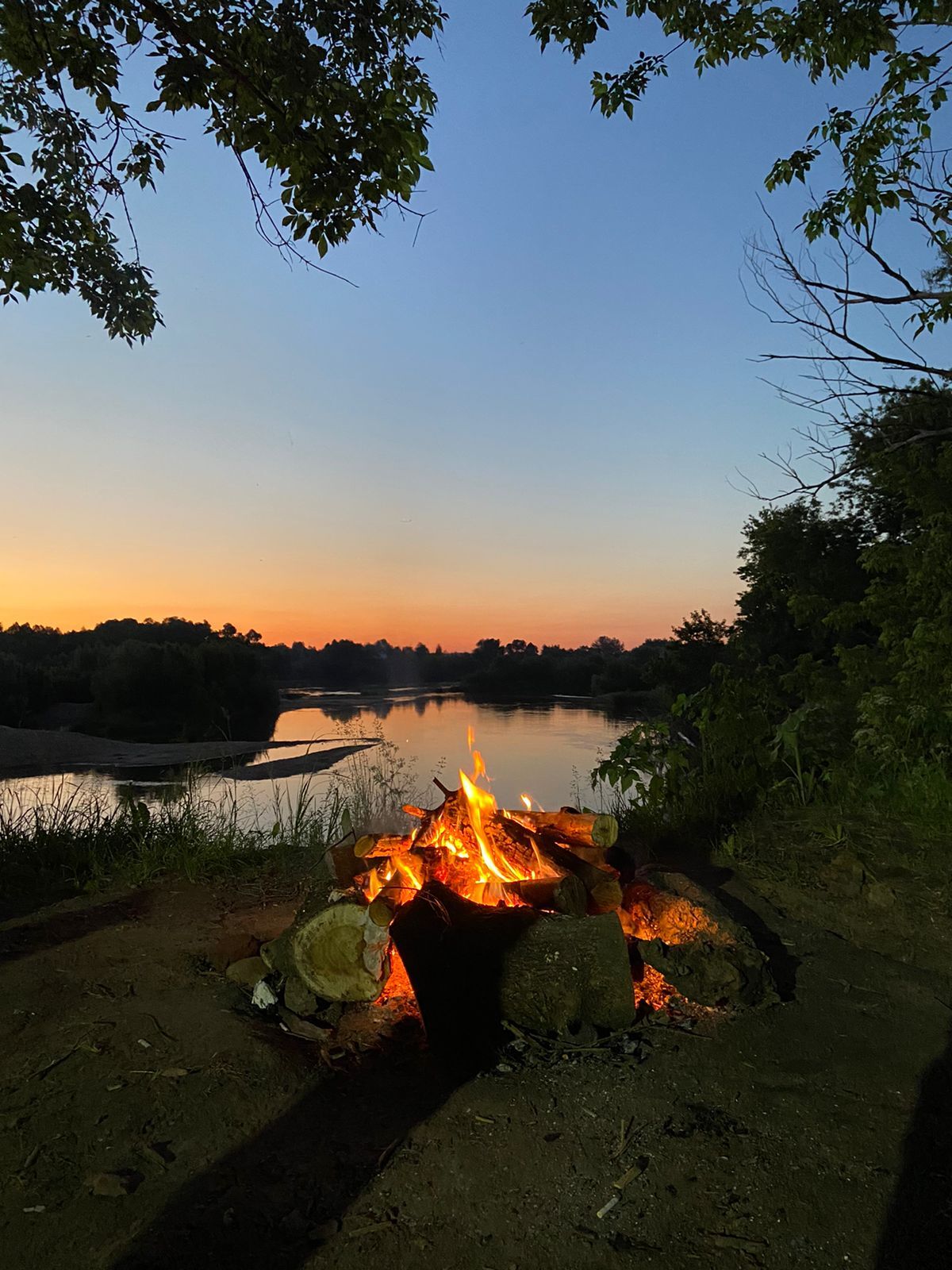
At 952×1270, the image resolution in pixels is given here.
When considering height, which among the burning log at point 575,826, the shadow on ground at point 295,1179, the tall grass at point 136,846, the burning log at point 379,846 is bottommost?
the shadow on ground at point 295,1179

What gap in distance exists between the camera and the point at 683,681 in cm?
2880

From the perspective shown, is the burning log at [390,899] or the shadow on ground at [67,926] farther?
the shadow on ground at [67,926]

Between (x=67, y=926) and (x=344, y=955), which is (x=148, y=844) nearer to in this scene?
(x=67, y=926)

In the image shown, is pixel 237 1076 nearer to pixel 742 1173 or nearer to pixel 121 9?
pixel 742 1173

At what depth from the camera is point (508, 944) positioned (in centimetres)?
304

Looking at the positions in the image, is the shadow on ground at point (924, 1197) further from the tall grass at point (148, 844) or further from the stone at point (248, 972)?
the tall grass at point (148, 844)

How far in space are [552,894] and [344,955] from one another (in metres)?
0.99

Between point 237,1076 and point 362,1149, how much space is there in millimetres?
601

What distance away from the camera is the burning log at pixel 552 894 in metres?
3.39

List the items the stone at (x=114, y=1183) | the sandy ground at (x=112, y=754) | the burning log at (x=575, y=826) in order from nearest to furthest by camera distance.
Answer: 1. the stone at (x=114, y=1183)
2. the burning log at (x=575, y=826)
3. the sandy ground at (x=112, y=754)

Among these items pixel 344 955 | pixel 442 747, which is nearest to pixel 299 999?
pixel 344 955

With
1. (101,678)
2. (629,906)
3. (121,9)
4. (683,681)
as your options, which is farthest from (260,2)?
(101,678)

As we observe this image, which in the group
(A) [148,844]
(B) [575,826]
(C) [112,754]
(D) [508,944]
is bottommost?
(C) [112,754]

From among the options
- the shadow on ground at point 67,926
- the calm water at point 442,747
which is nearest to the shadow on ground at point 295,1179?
the shadow on ground at point 67,926
